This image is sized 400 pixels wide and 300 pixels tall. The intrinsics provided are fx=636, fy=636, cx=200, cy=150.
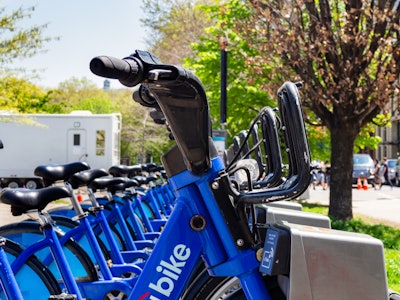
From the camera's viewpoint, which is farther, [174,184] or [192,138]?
[174,184]

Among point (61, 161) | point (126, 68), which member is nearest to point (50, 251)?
point (126, 68)

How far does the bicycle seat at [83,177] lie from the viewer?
15.5ft

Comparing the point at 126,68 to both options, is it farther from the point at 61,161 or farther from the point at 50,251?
the point at 61,161

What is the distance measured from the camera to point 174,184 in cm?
241

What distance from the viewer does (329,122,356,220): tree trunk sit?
38.1ft

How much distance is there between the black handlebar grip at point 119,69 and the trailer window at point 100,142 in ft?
80.1

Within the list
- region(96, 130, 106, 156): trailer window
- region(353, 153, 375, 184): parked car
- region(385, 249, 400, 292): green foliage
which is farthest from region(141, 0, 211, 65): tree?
region(385, 249, 400, 292): green foliage

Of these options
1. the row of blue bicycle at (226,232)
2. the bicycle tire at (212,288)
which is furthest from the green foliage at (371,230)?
the row of blue bicycle at (226,232)

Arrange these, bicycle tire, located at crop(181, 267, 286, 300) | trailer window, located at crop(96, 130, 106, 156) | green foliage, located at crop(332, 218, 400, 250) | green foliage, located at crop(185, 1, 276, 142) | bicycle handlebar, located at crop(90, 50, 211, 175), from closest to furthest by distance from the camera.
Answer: bicycle handlebar, located at crop(90, 50, 211, 175), bicycle tire, located at crop(181, 267, 286, 300), green foliage, located at crop(332, 218, 400, 250), green foliage, located at crop(185, 1, 276, 142), trailer window, located at crop(96, 130, 106, 156)

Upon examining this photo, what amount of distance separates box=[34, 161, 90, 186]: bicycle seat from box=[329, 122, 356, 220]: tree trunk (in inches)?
308

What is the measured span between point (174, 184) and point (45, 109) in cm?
3596

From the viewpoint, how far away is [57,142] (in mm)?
26453

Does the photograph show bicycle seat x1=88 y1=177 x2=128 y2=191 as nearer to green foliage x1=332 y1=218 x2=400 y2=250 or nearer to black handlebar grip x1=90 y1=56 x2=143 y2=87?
black handlebar grip x1=90 y1=56 x2=143 y2=87

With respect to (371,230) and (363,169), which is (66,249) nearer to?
(371,230)
